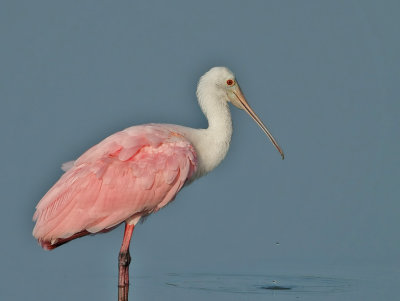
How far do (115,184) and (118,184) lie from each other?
0.15 ft

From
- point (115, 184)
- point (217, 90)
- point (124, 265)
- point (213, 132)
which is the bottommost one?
point (124, 265)

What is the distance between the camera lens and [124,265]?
25875mm

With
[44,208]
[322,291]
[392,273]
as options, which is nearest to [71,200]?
[44,208]

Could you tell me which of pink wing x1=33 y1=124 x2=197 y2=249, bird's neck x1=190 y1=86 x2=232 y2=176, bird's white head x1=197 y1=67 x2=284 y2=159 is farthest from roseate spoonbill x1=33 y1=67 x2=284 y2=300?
bird's white head x1=197 y1=67 x2=284 y2=159

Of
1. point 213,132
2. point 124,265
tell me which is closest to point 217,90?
point 213,132

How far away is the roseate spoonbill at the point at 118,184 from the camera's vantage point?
989 inches

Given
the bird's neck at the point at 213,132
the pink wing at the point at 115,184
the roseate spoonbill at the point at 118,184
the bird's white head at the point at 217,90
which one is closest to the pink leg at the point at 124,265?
the roseate spoonbill at the point at 118,184

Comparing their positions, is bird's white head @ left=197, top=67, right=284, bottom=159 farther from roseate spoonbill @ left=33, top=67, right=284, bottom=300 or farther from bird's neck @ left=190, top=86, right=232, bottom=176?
roseate spoonbill @ left=33, top=67, right=284, bottom=300

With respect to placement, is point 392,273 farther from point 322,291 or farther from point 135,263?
point 135,263

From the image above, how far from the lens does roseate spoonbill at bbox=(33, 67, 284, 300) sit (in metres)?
25.1

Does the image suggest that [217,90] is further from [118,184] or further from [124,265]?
[124,265]

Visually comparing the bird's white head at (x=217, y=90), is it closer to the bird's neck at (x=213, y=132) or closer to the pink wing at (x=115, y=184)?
the bird's neck at (x=213, y=132)

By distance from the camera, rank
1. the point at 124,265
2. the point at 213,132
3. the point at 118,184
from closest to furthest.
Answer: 1. the point at 118,184
2. the point at 124,265
3. the point at 213,132

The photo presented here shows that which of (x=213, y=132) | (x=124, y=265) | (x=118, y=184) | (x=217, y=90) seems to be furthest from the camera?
(x=217, y=90)
